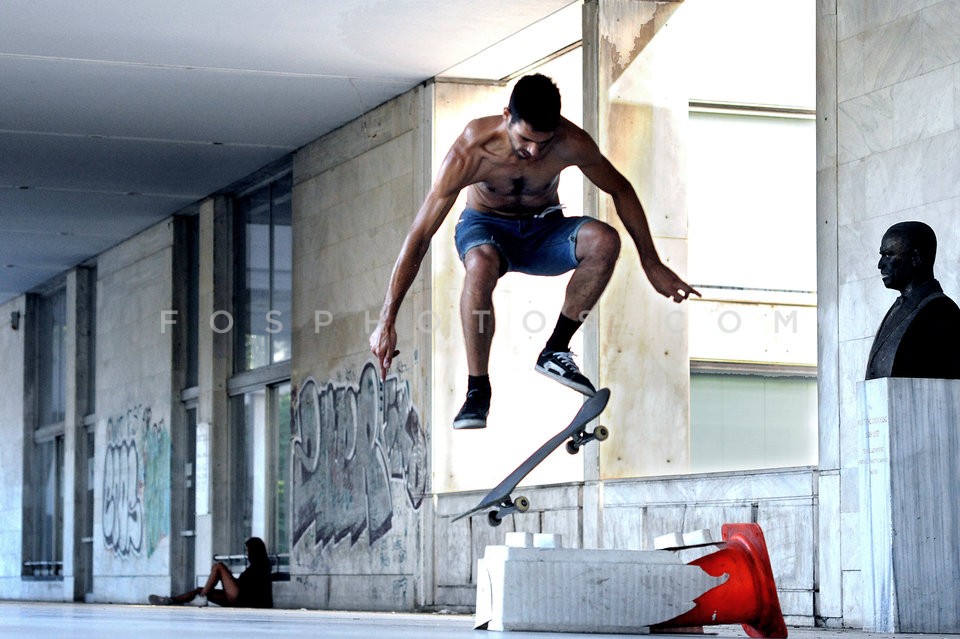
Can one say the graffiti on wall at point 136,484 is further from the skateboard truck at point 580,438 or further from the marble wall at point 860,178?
the skateboard truck at point 580,438

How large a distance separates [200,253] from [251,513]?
12.1 feet

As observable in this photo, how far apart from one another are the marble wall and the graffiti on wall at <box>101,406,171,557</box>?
13551 millimetres

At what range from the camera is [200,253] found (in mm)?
21453

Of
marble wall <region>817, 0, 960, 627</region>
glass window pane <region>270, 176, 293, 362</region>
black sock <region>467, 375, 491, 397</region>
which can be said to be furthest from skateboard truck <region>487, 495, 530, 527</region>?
glass window pane <region>270, 176, 293, 362</region>

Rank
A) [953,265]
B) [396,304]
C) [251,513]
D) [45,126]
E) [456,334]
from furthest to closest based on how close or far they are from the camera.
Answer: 1. [251,513]
2. [45,126]
3. [456,334]
4. [953,265]
5. [396,304]

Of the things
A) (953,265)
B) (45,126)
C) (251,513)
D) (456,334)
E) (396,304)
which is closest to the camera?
(396,304)

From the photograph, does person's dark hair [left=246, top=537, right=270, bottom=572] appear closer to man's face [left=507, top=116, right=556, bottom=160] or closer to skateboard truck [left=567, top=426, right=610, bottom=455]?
skateboard truck [left=567, top=426, right=610, bottom=455]

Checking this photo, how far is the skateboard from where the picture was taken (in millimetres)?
7664

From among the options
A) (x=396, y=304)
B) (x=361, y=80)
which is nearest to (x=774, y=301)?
(x=361, y=80)

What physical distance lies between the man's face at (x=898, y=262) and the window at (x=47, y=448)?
20702mm

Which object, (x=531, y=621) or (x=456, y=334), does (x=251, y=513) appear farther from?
(x=531, y=621)

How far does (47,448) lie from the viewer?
27766 mm

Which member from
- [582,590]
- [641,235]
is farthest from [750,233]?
[582,590]

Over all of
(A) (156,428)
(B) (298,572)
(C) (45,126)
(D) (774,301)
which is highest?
(C) (45,126)
